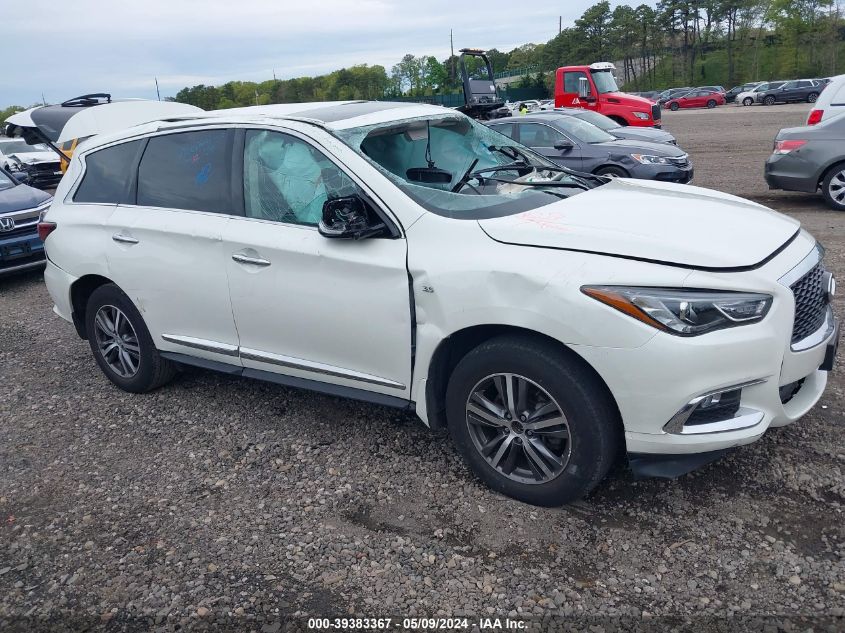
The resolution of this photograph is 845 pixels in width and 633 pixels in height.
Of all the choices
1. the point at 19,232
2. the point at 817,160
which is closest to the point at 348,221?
the point at 19,232

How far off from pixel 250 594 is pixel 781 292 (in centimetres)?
246

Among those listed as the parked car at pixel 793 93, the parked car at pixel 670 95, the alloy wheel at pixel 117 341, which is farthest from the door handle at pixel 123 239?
the parked car at pixel 670 95

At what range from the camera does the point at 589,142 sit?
11188 mm

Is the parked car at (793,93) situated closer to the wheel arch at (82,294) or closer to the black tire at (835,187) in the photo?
the black tire at (835,187)

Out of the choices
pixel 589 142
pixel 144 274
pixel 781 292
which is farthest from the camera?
pixel 589 142

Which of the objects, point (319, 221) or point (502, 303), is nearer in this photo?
point (502, 303)

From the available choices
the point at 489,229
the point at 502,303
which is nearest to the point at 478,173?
the point at 489,229

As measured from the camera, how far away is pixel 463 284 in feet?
10.3

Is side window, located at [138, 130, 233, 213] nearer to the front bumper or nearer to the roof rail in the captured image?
the front bumper

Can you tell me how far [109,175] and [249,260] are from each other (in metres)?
1.57

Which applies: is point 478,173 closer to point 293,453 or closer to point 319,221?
point 319,221

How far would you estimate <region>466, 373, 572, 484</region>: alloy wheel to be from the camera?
3.09 meters

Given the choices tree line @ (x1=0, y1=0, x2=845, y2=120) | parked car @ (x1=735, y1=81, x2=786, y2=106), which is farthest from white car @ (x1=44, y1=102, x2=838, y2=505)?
tree line @ (x1=0, y1=0, x2=845, y2=120)

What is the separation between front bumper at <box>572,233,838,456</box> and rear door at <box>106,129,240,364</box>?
2.21 meters
